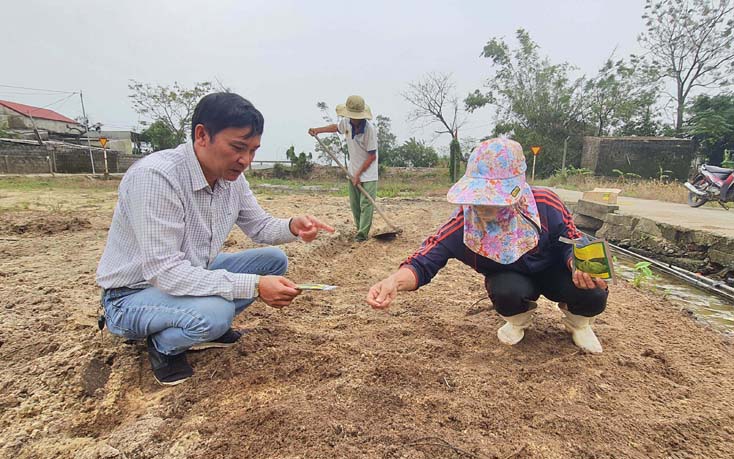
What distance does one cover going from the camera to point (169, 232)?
1.55 m

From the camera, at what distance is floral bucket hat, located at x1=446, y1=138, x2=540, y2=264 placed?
1.64 metres

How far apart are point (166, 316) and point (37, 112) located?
147ft

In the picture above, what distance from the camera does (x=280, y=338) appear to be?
2127 millimetres

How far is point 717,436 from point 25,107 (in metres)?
46.1

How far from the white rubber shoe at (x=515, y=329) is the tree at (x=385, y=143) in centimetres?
2058

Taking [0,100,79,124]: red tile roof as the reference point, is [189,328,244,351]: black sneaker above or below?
below

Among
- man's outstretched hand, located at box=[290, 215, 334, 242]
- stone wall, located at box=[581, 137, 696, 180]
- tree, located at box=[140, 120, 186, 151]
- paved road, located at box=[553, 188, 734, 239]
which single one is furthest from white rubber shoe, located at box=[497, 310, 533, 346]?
tree, located at box=[140, 120, 186, 151]

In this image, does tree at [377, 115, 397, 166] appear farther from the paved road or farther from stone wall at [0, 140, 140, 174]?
the paved road

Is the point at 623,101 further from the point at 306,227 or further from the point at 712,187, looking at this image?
the point at 306,227

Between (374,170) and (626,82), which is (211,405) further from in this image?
(626,82)

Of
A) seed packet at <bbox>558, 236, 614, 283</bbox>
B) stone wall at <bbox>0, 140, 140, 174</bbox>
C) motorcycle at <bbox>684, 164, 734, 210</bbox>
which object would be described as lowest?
motorcycle at <bbox>684, 164, 734, 210</bbox>

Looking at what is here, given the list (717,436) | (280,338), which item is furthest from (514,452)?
(280,338)

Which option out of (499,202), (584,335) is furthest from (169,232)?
→ (584,335)

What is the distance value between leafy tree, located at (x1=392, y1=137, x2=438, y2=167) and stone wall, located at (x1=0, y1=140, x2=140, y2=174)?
43.9ft
